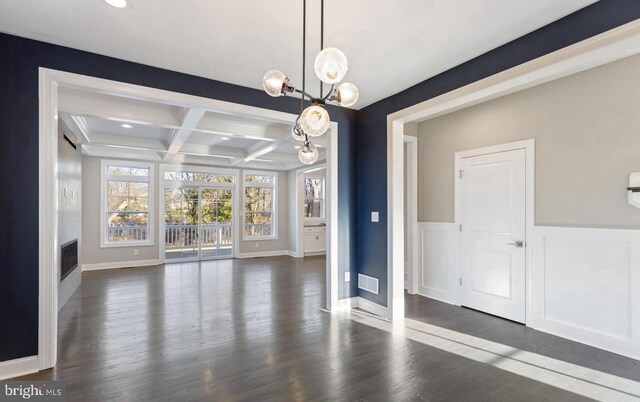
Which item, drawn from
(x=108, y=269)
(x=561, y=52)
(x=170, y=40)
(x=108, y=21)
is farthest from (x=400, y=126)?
(x=108, y=269)

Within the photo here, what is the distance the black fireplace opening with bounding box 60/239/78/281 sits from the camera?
14.0 feet

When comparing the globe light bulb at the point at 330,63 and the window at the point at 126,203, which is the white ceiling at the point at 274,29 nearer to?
the globe light bulb at the point at 330,63

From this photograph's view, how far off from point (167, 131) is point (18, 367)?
13.8ft

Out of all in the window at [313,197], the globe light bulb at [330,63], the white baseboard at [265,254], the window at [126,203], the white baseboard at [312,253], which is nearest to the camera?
the globe light bulb at [330,63]

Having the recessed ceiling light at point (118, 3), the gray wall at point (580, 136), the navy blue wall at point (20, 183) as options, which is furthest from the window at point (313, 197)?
the recessed ceiling light at point (118, 3)

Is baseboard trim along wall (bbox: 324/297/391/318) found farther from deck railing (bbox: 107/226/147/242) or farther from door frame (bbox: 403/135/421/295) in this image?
deck railing (bbox: 107/226/147/242)

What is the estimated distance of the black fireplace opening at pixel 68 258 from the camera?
428 cm

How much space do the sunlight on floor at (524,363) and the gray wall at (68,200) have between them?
4.27 meters

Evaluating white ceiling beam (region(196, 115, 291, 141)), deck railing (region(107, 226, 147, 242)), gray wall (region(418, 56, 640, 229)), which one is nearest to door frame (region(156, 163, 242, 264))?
deck railing (region(107, 226, 147, 242))

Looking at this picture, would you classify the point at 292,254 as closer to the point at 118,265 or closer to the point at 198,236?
the point at 198,236

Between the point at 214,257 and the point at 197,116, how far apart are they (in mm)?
5221

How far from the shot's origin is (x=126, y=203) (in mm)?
7520

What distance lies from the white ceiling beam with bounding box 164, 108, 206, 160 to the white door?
3.67 metres

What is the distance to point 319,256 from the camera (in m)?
9.20
